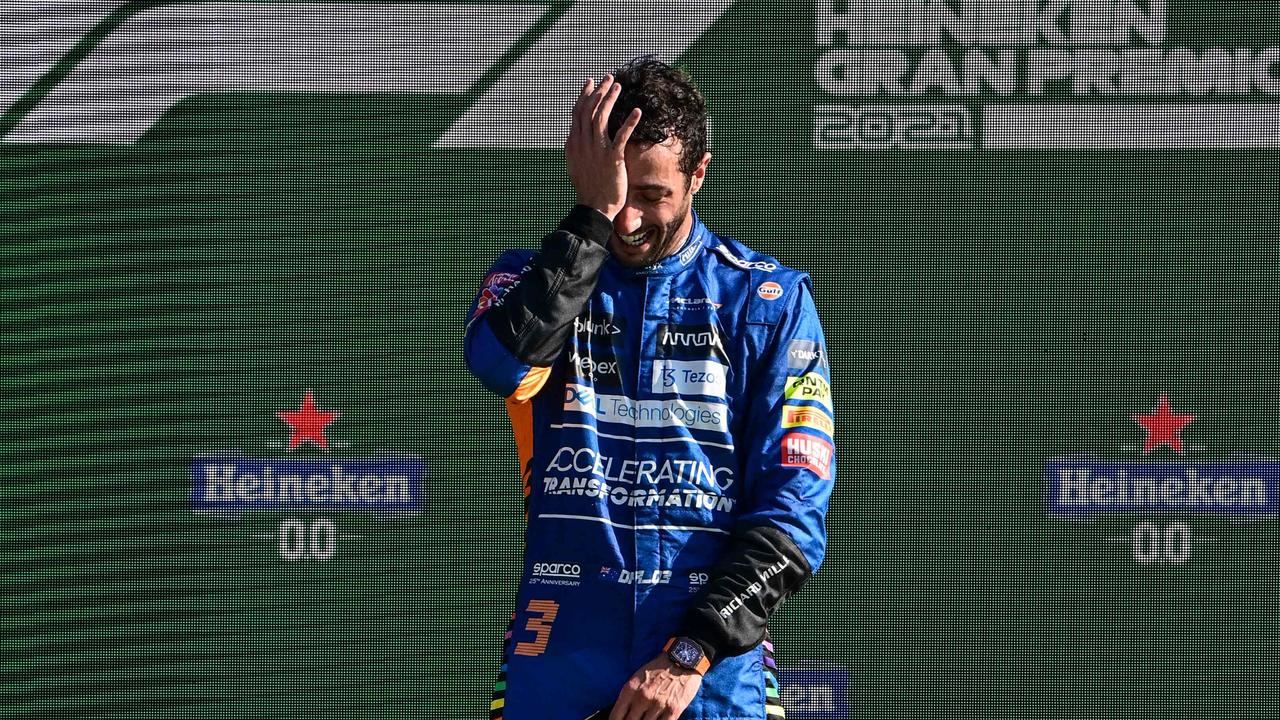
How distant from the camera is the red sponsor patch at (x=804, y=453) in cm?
171

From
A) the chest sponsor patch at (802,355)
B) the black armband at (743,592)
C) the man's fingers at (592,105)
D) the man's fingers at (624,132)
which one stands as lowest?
the black armband at (743,592)

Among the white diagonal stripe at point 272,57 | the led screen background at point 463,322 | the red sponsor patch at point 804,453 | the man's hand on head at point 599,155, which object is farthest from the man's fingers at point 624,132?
the white diagonal stripe at point 272,57

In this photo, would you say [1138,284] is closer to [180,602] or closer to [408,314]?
[408,314]

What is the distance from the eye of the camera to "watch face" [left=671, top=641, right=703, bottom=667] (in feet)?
5.32

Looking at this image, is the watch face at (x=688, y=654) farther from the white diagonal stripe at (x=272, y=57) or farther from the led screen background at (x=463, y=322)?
the white diagonal stripe at (x=272, y=57)

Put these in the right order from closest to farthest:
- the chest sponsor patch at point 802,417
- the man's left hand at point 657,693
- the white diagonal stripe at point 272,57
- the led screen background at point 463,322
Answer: the man's left hand at point 657,693, the chest sponsor patch at point 802,417, the led screen background at point 463,322, the white diagonal stripe at point 272,57

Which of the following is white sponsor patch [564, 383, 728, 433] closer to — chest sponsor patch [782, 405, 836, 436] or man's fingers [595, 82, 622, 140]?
chest sponsor patch [782, 405, 836, 436]

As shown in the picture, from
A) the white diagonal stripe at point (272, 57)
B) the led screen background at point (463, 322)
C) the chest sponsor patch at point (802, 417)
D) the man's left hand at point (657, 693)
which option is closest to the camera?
the man's left hand at point (657, 693)

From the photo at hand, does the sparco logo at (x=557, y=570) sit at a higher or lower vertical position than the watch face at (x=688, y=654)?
higher

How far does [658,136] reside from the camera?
174 centimetres

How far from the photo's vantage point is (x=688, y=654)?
1622 millimetres

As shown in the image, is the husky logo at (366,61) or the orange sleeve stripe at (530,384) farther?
the husky logo at (366,61)

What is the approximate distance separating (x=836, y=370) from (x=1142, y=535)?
0.88 metres

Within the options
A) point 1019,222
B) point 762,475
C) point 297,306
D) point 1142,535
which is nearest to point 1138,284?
point 1019,222
